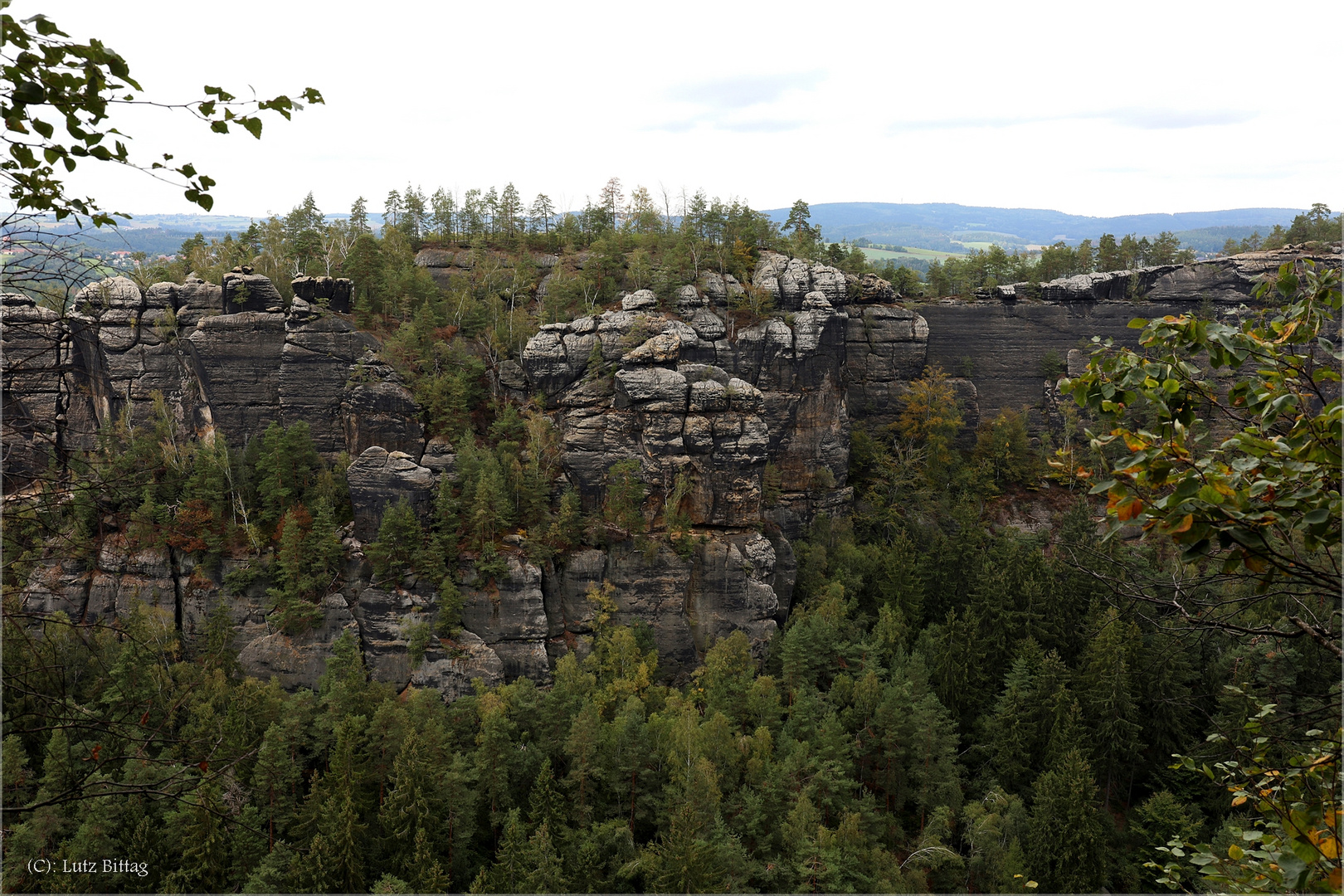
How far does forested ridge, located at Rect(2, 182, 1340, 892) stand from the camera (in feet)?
74.0

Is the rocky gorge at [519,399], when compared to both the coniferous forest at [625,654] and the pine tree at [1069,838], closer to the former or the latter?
the coniferous forest at [625,654]

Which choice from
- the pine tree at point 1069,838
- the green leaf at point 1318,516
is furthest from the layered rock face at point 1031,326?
the green leaf at point 1318,516

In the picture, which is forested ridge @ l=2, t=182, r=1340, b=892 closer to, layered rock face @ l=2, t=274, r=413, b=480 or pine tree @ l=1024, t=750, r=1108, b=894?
pine tree @ l=1024, t=750, r=1108, b=894

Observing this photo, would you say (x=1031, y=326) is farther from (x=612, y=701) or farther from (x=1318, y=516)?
(x=1318, y=516)

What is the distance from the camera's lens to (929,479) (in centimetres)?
4981

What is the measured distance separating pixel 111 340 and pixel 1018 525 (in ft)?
182

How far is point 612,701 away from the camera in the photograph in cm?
3175

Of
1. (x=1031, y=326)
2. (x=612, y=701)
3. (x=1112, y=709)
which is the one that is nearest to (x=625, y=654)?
(x=612, y=701)

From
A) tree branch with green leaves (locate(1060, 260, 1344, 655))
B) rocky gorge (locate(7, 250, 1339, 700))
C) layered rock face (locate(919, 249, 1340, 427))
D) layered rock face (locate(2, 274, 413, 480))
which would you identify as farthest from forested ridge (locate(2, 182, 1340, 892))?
tree branch with green leaves (locate(1060, 260, 1344, 655))

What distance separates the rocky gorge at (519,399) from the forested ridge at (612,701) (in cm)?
108

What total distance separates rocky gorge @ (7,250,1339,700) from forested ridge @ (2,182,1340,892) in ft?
3.54

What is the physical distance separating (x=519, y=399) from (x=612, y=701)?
56.8 feet

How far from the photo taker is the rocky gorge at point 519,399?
34.8m

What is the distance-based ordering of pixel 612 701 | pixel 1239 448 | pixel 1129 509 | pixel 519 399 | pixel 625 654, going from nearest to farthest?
pixel 1129 509, pixel 1239 448, pixel 612 701, pixel 625 654, pixel 519 399
